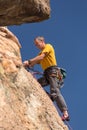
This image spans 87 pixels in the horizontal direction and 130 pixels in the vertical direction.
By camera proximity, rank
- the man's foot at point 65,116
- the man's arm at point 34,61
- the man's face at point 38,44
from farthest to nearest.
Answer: the man's face at point 38,44, the man's arm at point 34,61, the man's foot at point 65,116

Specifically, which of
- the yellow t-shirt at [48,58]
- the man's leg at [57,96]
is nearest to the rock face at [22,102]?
the man's leg at [57,96]

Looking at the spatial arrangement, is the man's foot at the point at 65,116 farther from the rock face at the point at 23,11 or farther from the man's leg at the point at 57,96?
the rock face at the point at 23,11

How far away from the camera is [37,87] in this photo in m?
16.8

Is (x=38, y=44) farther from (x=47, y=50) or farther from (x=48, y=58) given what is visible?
(x=48, y=58)

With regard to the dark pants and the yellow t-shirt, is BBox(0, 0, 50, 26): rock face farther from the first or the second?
the dark pants

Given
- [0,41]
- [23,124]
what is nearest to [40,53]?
[0,41]

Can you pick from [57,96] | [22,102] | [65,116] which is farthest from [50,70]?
[22,102]

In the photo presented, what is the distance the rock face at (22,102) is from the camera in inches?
560

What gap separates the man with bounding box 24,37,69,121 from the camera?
17.6 metres

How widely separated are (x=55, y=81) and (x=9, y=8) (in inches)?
207

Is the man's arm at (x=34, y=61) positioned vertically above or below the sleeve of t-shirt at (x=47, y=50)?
below

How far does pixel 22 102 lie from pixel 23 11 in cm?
327

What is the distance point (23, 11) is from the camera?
45.3ft

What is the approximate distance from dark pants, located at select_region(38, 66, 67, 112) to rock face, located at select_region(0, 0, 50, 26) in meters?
3.85
